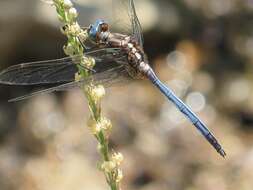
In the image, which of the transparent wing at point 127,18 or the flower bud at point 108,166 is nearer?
the flower bud at point 108,166

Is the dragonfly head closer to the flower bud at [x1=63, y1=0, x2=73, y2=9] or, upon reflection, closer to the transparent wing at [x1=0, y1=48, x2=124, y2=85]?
the transparent wing at [x1=0, y1=48, x2=124, y2=85]

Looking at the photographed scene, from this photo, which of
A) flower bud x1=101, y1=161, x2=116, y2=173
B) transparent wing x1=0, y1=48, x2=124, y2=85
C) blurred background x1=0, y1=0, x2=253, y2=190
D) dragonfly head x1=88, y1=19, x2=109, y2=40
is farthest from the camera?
blurred background x1=0, y1=0, x2=253, y2=190

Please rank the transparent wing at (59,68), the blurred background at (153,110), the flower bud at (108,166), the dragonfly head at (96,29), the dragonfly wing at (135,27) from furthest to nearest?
the blurred background at (153,110) < the dragonfly wing at (135,27) < the transparent wing at (59,68) < the dragonfly head at (96,29) < the flower bud at (108,166)

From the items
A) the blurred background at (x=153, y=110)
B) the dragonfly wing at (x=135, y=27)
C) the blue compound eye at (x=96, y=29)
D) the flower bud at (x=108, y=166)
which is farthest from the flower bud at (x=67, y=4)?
the blurred background at (x=153, y=110)

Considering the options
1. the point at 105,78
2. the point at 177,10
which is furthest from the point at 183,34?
the point at 105,78

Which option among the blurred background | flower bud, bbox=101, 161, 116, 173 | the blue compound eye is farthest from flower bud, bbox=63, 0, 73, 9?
the blurred background

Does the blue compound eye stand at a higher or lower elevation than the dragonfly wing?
higher

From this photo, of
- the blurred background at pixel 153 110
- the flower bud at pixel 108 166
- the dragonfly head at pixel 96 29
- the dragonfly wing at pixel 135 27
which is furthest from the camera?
the blurred background at pixel 153 110

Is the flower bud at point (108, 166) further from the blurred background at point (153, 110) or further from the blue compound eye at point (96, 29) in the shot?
the blurred background at point (153, 110)

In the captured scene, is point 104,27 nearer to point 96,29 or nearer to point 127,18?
point 96,29
